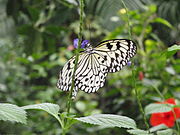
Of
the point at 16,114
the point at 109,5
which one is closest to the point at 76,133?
the point at 109,5

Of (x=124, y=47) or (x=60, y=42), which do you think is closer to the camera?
(x=124, y=47)

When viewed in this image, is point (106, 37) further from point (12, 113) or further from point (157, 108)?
point (12, 113)

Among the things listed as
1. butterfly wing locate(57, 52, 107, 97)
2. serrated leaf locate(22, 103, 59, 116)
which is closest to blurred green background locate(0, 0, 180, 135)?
butterfly wing locate(57, 52, 107, 97)

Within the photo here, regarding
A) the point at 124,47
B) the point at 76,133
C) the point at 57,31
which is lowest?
the point at 76,133

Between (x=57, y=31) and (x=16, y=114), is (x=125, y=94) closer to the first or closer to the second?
(x=57, y=31)

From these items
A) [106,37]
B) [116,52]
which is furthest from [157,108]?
[106,37]

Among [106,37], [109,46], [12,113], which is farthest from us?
[106,37]

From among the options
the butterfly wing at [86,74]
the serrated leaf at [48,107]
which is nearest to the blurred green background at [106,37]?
the butterfly wing at [86,74]
